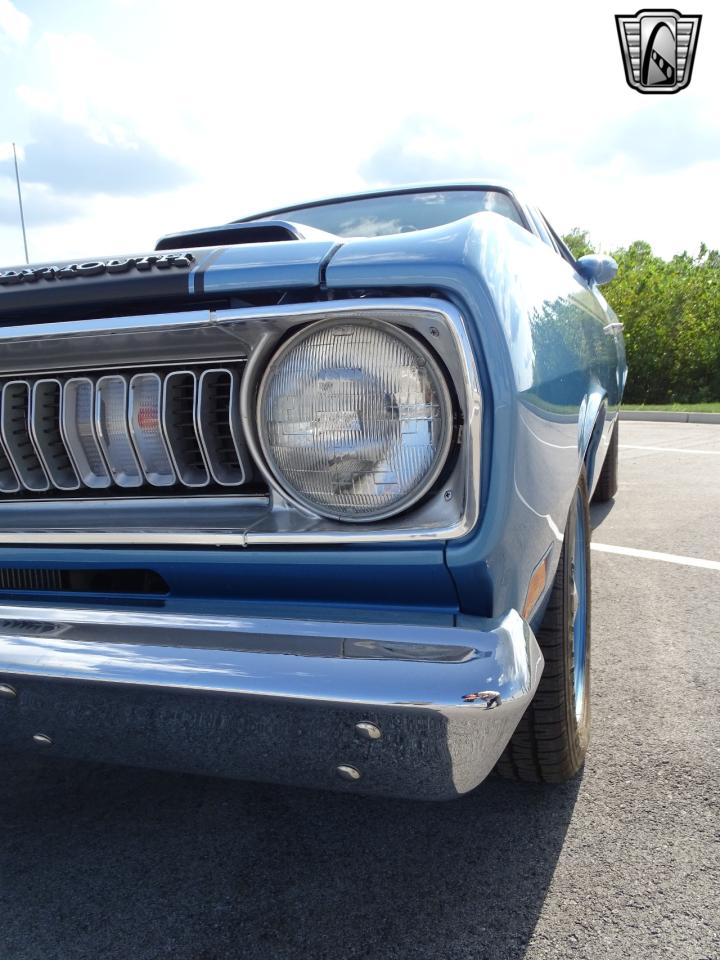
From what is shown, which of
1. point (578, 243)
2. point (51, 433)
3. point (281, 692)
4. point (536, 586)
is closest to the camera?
point (281, 692)

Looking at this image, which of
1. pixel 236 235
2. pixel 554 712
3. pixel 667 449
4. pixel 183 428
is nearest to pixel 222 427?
pixel 183 428

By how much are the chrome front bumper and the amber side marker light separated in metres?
0.08

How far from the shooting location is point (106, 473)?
1510 millimetres

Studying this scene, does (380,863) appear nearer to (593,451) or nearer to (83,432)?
(83,432)

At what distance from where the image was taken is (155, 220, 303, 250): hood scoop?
69.6 inches

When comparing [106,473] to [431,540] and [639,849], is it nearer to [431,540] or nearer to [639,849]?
[431,540]

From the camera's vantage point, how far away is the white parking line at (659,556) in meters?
3.66

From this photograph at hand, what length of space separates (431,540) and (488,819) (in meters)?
0.88

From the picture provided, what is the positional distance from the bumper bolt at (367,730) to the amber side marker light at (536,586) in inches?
12.1

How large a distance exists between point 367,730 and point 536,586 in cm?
41

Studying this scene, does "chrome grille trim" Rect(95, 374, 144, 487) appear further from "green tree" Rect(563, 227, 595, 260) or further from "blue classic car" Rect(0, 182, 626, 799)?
"green tree" Rect(563, 227, 595, 260)

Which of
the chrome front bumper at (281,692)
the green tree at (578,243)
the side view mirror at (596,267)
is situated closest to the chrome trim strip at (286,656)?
the chrome front bumper at (281,692)

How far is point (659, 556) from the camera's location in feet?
12.6

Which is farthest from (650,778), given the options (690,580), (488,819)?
(690,580)
